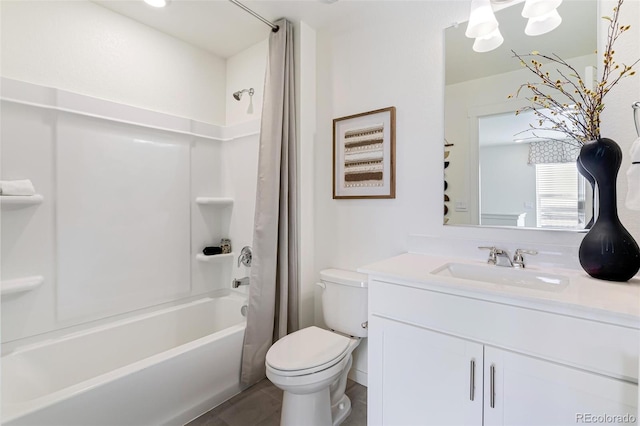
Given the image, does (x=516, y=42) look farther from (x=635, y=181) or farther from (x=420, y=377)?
(x=420, y=377)

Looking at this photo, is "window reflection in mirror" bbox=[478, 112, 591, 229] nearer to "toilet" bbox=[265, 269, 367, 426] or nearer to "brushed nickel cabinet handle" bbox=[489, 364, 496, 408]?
"brushed nickel cabinet handle" bbox=[489, 364, 496, 408]

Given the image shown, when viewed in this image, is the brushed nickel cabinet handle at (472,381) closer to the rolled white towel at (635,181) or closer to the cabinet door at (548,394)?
the cabinet door at (548,394)

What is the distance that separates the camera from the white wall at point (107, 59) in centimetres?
161

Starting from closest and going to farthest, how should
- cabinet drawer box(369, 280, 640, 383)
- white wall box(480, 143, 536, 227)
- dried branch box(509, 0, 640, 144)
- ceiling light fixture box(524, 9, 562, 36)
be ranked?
cabinet drawer box(369, 280, 640, 383), dried branch box(509, 0, 640, 144), ceiling light fixture box(524, 9, 562, 36), white wall box(480, 143, 536, 227)

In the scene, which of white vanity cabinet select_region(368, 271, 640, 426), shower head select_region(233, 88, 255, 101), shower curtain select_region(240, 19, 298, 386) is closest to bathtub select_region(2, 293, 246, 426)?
shower curtain select_region(240, 19, 298, 386)

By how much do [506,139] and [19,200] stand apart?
2.48 meters

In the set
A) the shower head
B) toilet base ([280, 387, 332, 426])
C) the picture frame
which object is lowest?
toilet base ([280, 387, 332, 426])

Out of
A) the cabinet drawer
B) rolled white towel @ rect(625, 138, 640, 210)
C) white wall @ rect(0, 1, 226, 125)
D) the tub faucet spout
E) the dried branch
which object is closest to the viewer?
the cabinet drawer

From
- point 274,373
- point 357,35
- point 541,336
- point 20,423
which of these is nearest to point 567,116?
point 541,336

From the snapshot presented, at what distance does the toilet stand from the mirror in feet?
2.42

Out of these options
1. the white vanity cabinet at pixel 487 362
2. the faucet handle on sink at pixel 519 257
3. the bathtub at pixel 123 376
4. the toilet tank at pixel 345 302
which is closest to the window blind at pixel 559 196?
the faucet handle on sink at pixel 519 257

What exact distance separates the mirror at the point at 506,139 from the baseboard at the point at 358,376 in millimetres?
1160

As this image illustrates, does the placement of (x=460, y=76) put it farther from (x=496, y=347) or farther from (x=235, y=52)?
Result: (x=235, y=52)

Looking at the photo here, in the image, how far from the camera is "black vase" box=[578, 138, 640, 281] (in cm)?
102
